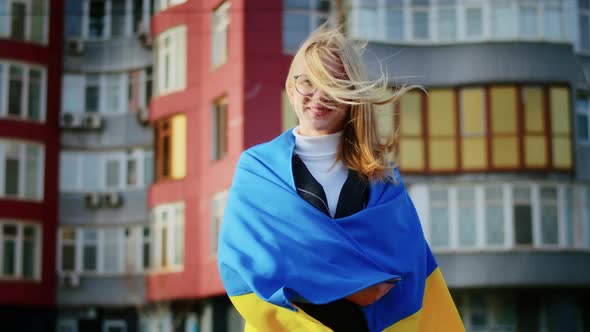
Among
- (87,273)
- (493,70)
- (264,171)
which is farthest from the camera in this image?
(493,70)

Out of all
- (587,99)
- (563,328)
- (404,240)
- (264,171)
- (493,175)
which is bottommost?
(563,328)

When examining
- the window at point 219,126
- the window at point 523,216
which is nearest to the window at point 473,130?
the window at point 523,216

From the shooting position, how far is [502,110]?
1325cm

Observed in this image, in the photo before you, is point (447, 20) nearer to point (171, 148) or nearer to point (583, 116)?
point (583, 116)

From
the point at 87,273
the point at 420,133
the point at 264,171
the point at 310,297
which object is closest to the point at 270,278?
the point at 310,297

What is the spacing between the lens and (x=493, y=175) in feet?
43.6

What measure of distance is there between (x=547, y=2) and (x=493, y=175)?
2.20 meters

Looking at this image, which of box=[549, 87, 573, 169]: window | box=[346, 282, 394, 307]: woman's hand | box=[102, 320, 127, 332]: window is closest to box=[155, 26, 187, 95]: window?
box=[102, 320, 127, 332]: window

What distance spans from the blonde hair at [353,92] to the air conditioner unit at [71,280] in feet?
30.8

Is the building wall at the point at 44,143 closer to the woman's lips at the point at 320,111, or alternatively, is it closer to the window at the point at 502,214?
the window at the point at 502,214

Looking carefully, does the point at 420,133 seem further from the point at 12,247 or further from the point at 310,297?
the point at 310,297

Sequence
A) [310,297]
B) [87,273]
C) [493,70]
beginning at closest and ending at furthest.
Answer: [310,297], [87,273], [493,70]

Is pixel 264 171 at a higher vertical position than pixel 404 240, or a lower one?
higher

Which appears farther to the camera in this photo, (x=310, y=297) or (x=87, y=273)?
(x=87, y=273)
